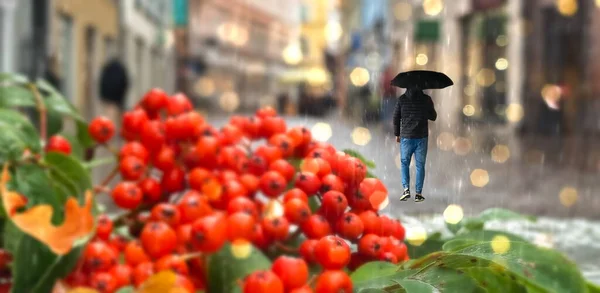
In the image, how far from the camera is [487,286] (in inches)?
19.3

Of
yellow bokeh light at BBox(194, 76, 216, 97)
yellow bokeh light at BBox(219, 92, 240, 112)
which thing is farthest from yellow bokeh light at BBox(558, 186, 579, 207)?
yellow bokeh light at BBox(219, 92, 240, 112)

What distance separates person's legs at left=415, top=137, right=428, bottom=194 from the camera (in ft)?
1.43

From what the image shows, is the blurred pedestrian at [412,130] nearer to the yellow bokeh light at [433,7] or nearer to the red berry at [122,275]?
the yellow bokeh light at [433,7]

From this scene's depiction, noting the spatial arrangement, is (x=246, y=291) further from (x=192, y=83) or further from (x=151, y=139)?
(x=192, y=83)

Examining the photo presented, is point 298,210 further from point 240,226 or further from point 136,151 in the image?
point 136,151

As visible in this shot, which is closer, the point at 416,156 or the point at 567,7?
the point at 416,156

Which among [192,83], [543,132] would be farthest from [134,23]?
[192,83]

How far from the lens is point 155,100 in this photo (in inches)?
38.3

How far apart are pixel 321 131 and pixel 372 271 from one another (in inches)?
5.9

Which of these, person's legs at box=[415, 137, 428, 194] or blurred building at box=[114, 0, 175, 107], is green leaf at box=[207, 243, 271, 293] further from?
blurred building at box=[114, 0, 175, 107]

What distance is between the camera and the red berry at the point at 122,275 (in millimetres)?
807

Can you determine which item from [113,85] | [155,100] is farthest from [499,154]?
[113,85]

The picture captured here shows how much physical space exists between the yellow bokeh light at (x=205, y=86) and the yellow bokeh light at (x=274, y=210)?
38423 mm

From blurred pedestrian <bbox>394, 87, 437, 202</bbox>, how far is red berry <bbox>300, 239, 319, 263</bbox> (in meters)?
0.15
